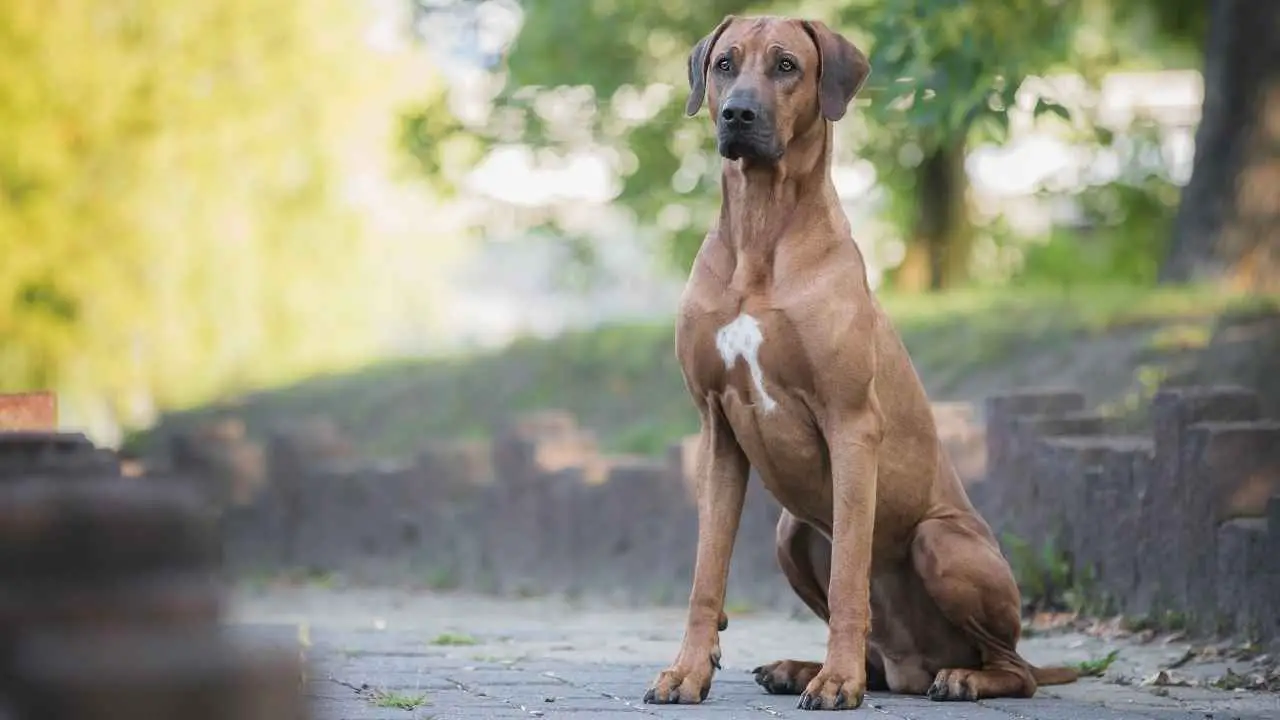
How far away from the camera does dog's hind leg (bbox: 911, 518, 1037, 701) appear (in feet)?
19.5

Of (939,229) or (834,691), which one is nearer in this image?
(834,691)

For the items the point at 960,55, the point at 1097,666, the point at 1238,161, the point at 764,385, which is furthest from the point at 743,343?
the point at 1238,161

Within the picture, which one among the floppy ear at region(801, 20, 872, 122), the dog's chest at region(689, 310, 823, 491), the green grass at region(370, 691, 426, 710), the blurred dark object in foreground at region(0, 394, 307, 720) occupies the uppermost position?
the floppy ear at region(801, 20, 872, 122)

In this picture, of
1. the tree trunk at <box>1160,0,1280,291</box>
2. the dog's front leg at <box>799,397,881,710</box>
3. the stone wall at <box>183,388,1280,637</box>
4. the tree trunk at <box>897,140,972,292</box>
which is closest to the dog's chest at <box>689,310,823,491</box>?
the dog's front leg at <box>799,397,881,710</box>

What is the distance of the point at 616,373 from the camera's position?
1523cm

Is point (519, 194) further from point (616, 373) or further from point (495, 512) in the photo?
point (495, 512)

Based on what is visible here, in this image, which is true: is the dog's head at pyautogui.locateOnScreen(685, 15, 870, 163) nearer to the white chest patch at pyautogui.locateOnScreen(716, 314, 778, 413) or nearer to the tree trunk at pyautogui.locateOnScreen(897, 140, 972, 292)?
the white chest patch at pyautogui.locateOnScreen(716, 314, 778, 413)

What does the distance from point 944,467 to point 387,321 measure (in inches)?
801

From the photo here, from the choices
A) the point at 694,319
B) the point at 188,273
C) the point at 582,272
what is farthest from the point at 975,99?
the point at 188,273

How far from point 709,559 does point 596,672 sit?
1.04 meters

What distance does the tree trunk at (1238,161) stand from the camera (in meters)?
12.5

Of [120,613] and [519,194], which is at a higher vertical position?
[519,194]

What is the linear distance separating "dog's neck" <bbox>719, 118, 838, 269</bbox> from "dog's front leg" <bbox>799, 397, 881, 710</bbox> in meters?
0.59

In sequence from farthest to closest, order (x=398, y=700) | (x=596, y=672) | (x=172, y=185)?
(x=172, y=185) < (x=596, y=672) < (x=398, y=700)
